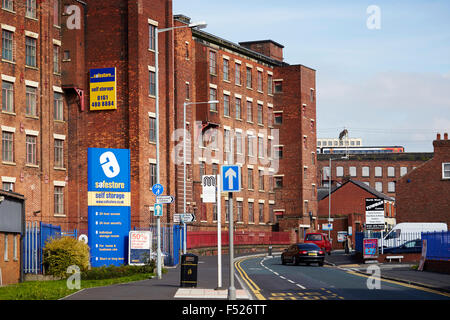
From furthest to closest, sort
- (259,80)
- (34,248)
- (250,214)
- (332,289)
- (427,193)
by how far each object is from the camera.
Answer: (259,80), (250,214), (427,193), (34,248), (332,289)

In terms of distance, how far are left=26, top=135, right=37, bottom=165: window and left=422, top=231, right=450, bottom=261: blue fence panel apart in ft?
86.9

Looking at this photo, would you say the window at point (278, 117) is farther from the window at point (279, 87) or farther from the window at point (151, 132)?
the window at point (151, 132)

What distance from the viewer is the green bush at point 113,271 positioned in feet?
104

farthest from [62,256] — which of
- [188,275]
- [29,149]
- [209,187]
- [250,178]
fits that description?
[250,178]

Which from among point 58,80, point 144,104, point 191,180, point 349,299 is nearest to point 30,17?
point 58,80

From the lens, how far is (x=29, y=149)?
53.5 m

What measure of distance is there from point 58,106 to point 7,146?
664 cm

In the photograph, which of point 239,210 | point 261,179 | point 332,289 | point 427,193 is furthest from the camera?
point 261,179

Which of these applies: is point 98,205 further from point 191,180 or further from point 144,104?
point 191,180

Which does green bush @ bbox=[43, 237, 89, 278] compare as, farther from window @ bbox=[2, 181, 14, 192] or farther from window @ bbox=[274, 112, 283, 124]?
window @ bbox=[274, 112, 283, 124]

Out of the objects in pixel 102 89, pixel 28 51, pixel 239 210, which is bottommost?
pixel 239 210

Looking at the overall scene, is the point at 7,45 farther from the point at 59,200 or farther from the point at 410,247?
the point at 410,247

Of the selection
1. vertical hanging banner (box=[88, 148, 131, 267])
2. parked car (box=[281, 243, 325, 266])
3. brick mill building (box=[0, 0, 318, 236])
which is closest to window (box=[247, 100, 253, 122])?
brick mill building (box=[0, 0, 318, 236])
